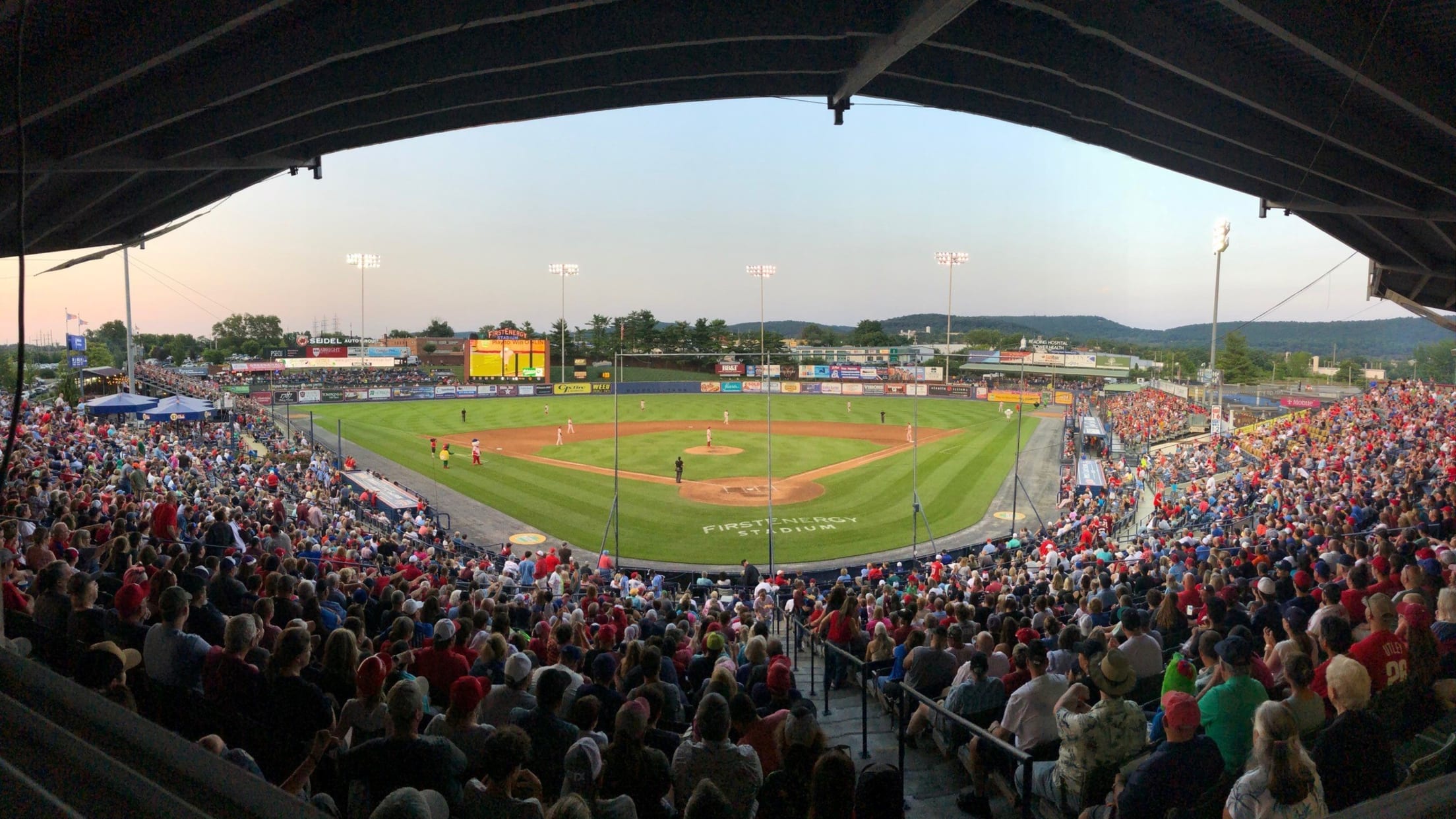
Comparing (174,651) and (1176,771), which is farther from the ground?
(174,651)

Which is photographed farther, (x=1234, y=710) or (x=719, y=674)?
(x=719, y=674)

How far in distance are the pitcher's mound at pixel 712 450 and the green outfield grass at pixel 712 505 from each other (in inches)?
53.2

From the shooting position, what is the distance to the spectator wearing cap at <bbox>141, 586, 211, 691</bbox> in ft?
16.1

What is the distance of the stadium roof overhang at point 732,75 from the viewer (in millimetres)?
5992

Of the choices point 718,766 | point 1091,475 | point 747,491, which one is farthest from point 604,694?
point 1091,475

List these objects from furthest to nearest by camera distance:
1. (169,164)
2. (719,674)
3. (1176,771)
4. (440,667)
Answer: (169,164)
(440,667)
(719,674)
(1176,771)

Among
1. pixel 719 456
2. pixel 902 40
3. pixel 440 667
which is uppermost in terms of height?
pixel 902 40

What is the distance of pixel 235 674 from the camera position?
465 cm

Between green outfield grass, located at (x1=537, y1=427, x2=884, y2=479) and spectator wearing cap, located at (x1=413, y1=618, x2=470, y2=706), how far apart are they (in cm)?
2858

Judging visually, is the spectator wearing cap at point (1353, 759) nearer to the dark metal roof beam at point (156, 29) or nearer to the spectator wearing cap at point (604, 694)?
the spectator wearing cap at point (604, 694)

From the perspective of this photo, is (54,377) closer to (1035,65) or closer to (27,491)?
(27,491)

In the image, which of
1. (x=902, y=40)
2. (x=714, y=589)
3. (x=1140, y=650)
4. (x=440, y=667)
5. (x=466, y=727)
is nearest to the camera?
(x=466, y=727)

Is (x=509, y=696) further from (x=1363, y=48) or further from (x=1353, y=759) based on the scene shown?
(x=1363, y=48)

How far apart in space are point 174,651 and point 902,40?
22.2 ft
